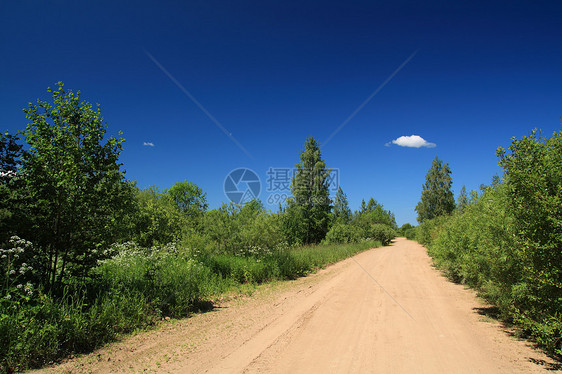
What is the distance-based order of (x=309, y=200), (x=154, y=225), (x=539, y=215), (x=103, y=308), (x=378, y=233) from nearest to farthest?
(x=539, y=215) < (x=103, y=308) < (x=154, y=225) < (x=309, y=200) < (x=378, y=233)

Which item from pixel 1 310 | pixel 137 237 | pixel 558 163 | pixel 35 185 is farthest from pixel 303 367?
pixel 137 237

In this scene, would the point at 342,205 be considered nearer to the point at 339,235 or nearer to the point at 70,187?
the point at 339,235

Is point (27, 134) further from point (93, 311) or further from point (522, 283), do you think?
point (522, 283)

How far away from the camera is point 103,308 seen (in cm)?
579

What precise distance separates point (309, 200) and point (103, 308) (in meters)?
27.1

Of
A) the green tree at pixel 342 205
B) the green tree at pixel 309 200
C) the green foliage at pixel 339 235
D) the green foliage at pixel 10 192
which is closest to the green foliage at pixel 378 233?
the green tree at pixel 342 205

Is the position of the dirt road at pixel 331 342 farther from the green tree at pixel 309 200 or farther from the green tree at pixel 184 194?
the green tree at pixel 184 194

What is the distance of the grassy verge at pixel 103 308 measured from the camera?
441 centimetres

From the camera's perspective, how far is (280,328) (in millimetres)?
6469

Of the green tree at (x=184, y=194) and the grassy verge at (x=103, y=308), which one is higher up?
the green tree at (x=184, y=194)

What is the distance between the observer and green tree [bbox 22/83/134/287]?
18.8 feet

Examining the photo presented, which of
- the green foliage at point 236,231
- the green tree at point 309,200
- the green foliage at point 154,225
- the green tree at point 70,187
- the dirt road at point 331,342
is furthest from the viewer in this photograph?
the green tree at point 309,200

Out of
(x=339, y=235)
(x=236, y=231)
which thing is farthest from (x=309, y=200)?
(x=236, y=231)

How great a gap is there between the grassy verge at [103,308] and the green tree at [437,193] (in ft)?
162
